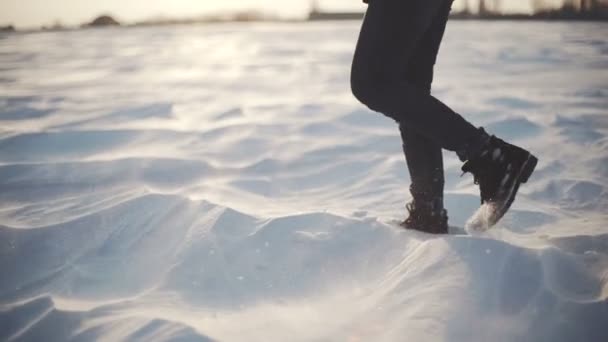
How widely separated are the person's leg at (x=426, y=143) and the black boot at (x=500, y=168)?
0.40ft

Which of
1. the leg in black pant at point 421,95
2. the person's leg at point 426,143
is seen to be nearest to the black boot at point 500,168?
the leg in black pant at point 421,95

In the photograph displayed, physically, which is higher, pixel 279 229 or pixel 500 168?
pixel 500 168

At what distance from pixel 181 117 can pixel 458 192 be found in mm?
1793

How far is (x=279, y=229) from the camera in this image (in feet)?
4.21

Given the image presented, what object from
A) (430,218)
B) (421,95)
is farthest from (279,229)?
(421,95)

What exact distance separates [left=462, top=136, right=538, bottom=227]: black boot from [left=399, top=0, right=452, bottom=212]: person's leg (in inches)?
4.8

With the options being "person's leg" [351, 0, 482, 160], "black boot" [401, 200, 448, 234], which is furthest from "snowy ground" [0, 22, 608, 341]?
"person's leg" [351, 0, 482, 160]

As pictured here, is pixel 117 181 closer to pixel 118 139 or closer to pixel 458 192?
pixel 118 139

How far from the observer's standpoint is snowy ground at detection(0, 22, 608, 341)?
922mm

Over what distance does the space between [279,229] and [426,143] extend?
0.50m

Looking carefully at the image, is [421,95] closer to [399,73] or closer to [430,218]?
[399,73]

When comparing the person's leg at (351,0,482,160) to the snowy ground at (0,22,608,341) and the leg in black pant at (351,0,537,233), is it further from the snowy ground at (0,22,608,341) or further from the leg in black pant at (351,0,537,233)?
the snowy ground at (0,22,608,341)

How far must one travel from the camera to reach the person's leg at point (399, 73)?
978 mm

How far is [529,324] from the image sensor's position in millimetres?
861
